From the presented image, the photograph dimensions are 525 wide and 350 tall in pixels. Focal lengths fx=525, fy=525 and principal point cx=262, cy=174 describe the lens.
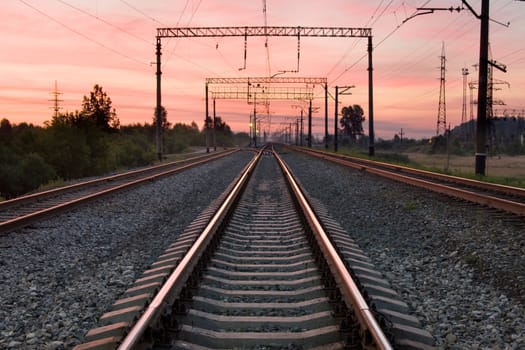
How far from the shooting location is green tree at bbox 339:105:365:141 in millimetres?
185875

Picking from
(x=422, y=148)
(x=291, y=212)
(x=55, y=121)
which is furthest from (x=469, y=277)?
(x=422, y=148)

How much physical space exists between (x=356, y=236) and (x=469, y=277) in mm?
3277

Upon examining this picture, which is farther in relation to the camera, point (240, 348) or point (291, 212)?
point (291, 212)

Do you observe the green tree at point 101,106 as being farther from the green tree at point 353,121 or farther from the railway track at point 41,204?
the green tree at point 353,121

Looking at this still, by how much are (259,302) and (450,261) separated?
11.4 feet

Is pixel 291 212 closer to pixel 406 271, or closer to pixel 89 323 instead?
pixel 406 271

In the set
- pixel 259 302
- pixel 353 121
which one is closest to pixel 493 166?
pixel 259 302

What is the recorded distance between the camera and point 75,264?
763cm

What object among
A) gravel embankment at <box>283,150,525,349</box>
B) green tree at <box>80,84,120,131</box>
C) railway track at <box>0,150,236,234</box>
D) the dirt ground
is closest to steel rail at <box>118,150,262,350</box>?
gravel embankment at <box>283,150,525,349</box>

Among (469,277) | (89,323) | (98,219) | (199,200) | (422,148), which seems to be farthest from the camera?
(422,148)

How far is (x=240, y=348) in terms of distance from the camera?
4.45 m

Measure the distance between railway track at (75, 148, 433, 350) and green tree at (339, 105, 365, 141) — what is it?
179901mm

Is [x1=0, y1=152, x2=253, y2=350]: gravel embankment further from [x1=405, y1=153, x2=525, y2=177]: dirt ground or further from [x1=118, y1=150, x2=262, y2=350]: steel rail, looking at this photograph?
[x1=405, y1=153, x2=525, y2=177]: dirt ground

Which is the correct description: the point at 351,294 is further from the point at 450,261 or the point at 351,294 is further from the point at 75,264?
the point at 75,264
